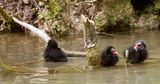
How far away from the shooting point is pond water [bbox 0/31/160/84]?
31.5 ft

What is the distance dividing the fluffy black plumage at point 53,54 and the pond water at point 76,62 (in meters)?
0.20

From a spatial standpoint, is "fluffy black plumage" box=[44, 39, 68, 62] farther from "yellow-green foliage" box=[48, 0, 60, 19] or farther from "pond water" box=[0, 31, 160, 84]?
"yellow-green foliage" box=[48, 0, 60, 19]

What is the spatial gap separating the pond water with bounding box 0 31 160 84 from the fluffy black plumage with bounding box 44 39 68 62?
0.20 meters

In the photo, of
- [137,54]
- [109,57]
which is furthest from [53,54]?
[137,54]

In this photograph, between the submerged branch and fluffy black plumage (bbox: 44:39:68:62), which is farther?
fluffy black plumage (bbox: 44:39:68:62)

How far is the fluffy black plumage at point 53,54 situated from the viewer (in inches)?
481

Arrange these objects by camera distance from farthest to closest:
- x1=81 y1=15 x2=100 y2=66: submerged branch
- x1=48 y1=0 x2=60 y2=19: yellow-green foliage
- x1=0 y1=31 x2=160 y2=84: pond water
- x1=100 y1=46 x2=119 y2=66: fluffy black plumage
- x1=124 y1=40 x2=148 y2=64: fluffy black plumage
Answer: x1=48 y1=0 x2=60 y2=19: yellow-green foliage
x1=124 y1=40 x2=148 y2=64: fluffy black plumage
x1=100 y1=46 x2=119 y2=66: fluffy black plumage
x1=81 y1=15 x2=100 y2=66: submerged branch
x1=0 y1=31 x2=160 y2=84: pond water

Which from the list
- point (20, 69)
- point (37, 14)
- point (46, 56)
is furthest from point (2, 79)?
point (37, 14)

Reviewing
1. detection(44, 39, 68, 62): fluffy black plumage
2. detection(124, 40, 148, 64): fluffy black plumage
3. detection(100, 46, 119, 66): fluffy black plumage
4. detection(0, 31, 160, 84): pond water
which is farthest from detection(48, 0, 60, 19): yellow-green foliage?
detection(100, 46, 119, 66): fluffy black plumage

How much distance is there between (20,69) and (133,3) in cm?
1087

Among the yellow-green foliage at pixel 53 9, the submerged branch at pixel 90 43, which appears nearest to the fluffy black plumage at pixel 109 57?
the submerged branch at pixel 90 43

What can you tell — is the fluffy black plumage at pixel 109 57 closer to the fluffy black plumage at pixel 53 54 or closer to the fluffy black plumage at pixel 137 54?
the fluffy black plumage at pixel 137 54

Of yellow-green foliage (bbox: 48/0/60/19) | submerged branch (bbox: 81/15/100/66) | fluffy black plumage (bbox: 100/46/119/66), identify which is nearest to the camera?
submerged branch (bbox: 81/15/100/66)

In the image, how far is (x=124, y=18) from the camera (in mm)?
19516
